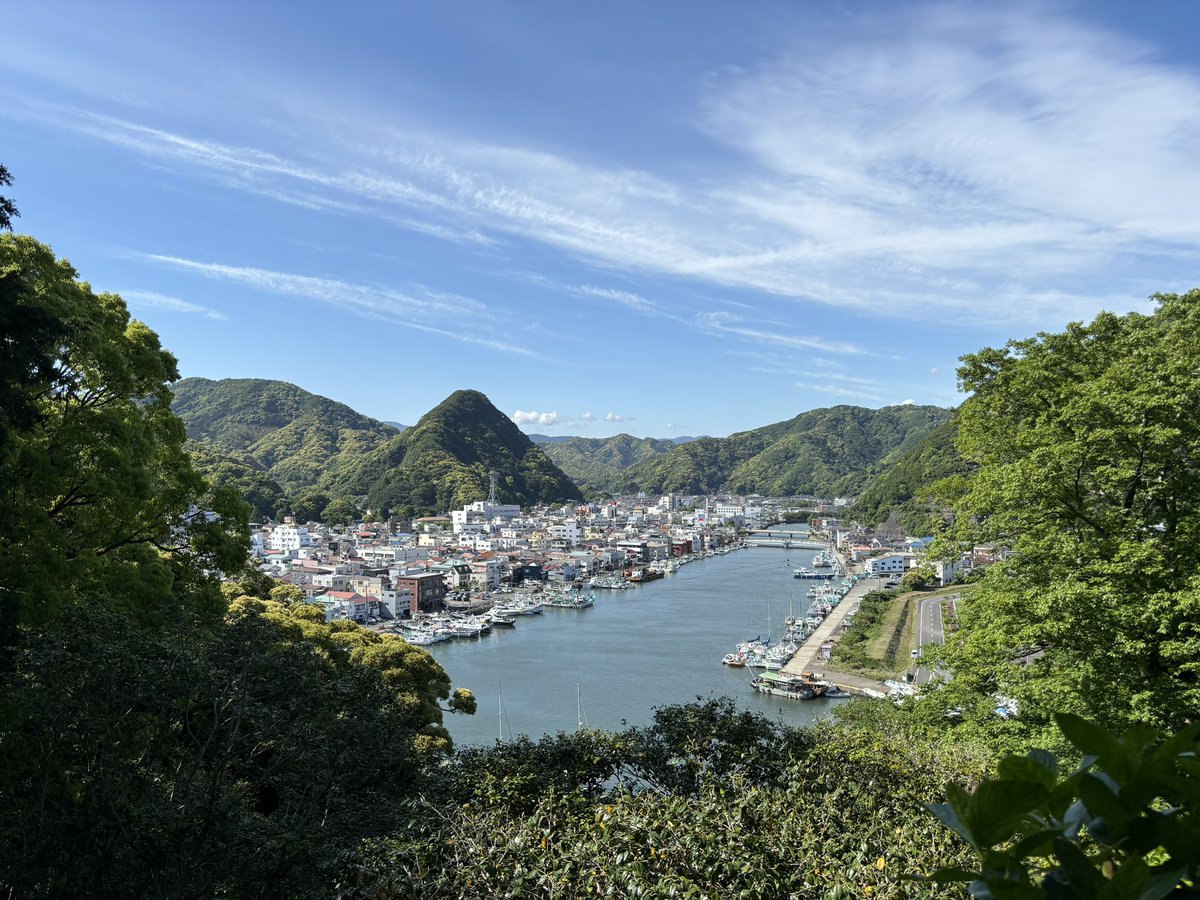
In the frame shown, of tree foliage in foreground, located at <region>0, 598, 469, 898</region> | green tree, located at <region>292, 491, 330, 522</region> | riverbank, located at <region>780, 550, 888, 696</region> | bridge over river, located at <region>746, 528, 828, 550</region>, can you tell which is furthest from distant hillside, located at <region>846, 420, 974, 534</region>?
green tree, located at <region>292, 491, 330, 522</region>

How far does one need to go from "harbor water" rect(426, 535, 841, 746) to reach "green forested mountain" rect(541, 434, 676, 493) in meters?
89.4

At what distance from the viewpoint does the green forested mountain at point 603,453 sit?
13212 cm

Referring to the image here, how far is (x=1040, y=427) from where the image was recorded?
184 inches

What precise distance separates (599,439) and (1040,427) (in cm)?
15874

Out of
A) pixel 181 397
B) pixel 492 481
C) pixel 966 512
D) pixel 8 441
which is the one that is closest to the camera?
pixel 8 441

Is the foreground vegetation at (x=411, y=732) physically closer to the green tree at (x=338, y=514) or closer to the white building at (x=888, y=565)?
the white building at (x=888, y=565)

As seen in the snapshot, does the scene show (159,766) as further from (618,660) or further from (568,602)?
(568,602)

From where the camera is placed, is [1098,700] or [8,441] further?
[1098,700]

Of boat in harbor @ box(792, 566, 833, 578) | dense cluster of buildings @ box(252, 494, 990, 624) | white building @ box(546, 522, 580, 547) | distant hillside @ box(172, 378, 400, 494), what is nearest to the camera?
dense cluster of buildings @ box(252, 494, 990, 624)

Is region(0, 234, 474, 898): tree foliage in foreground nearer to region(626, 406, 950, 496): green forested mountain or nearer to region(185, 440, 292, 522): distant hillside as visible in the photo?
region(185, 440, 292, 522): distant hillside

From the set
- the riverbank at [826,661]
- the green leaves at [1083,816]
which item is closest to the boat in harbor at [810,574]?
the riverbank at [826,661]

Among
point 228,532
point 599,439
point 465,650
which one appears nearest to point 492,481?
point 465,650

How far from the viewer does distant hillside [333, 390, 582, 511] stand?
58.4 meters

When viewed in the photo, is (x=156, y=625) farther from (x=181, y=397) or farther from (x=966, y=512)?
(x=181, y=397)
